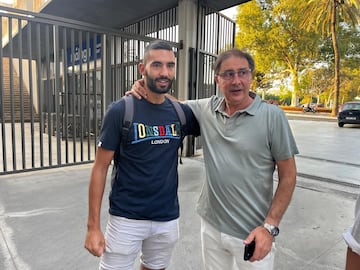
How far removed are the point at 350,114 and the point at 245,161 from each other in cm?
1693

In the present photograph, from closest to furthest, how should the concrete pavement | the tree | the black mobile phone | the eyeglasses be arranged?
the black mobile phone < the eyeglasses < the concrete pavement < the tree

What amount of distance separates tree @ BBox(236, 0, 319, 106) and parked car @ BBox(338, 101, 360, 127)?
8.60 meters

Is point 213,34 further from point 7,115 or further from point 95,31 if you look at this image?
point 7,115

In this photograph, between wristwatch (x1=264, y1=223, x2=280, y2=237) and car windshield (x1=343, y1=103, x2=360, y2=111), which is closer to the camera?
wristwatch (x1=264, y1=223, x2=280, y2=237)

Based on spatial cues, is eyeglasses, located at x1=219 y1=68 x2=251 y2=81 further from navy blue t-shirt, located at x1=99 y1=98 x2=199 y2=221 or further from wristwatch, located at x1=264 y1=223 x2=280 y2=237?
wristwatch, located at x1=264 y1=223 x2=280 y2=237

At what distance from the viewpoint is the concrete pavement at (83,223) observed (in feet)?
8.49

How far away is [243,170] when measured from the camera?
4.93ft

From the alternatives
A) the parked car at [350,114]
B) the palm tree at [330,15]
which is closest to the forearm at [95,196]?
the parked car at [350,114]

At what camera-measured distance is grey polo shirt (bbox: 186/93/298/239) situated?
4.79 ft

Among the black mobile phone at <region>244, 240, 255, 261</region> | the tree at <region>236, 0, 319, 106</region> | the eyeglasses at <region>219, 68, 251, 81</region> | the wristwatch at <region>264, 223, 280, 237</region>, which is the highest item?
the tree at <region>236, 0, 319, 106</region>

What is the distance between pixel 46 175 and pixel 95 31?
2727 mm

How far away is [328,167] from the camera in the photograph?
637cm

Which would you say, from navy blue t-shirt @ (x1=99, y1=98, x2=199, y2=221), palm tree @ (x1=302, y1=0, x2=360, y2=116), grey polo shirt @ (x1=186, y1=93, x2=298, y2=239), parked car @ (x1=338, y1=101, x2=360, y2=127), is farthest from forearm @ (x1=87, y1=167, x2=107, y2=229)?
palm tree @ (x1=302, y1=0, x2=360, y2=116)

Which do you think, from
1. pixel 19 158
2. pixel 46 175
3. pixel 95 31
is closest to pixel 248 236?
pixel 46 175
